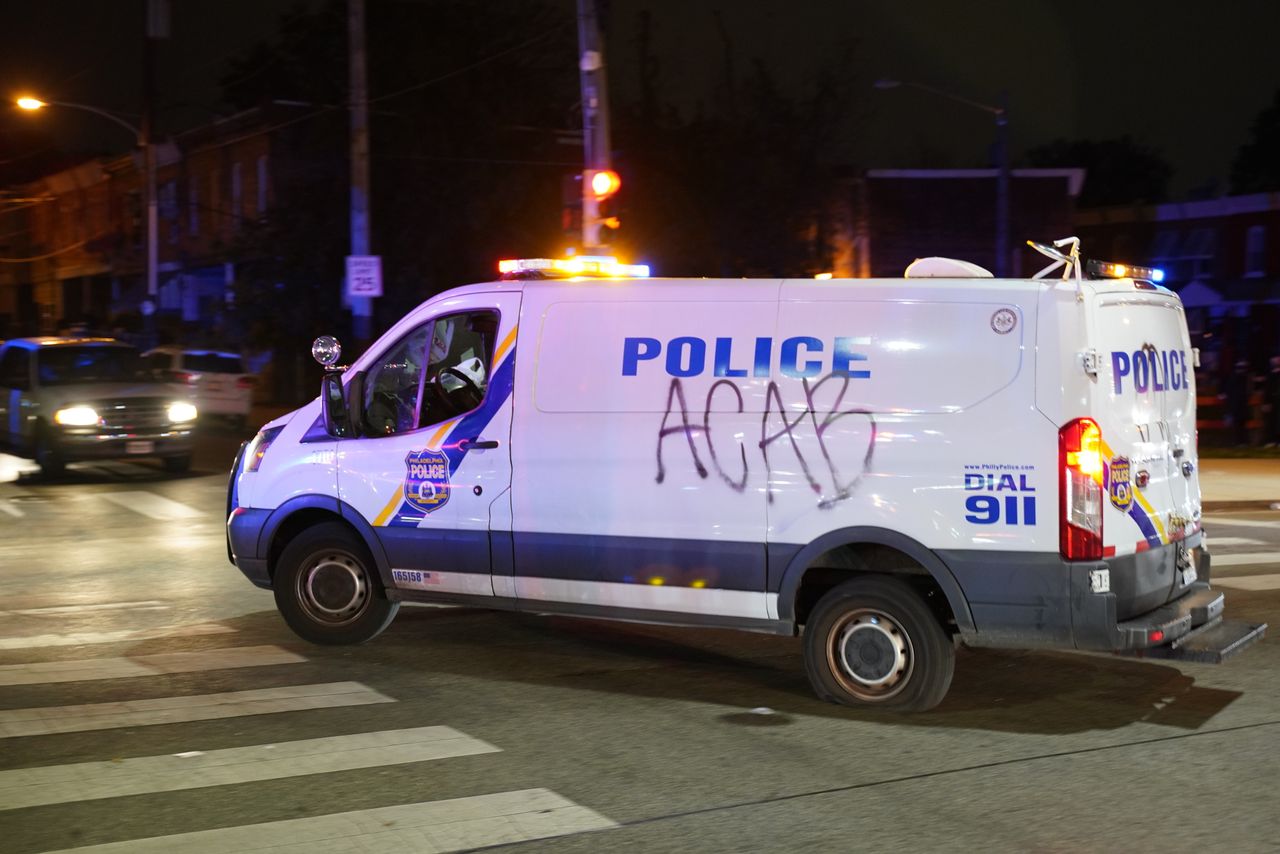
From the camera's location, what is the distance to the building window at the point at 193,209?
4522cm

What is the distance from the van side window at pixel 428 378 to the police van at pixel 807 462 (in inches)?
0.6

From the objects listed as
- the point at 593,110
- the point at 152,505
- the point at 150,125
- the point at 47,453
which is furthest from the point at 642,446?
the point at 150,125

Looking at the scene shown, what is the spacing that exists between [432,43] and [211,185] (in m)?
13.5

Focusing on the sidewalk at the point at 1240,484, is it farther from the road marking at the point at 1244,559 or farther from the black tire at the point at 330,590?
the black tire at the point at 330,590

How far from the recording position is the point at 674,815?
18.3 ft

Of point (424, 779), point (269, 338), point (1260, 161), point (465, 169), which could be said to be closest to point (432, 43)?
point (465, 169)

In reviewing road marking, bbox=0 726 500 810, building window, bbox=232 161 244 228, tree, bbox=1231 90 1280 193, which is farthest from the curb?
tree, bbox=1231 90 1280 193

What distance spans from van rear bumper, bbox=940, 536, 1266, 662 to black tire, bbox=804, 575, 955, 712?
0.23m

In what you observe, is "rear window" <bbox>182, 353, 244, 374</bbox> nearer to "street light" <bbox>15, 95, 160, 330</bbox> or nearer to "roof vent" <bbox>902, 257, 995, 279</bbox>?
"street light" <bbox>15, 95, 160, 330</bbox>

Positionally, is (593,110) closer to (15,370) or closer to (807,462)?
(15,370)

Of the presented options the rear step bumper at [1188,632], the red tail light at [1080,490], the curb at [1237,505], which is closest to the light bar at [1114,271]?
the red tail light at [1080,490]

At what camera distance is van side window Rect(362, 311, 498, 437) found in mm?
8430

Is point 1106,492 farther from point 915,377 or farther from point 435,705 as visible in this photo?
point 435,705

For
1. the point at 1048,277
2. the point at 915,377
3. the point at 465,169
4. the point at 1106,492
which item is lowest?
the point at 1106,492
